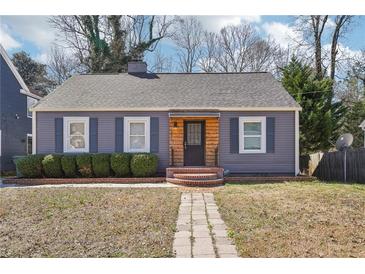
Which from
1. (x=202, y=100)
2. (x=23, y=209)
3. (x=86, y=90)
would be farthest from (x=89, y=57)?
(x=23, y=209)

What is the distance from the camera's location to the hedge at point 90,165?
39.6 ft

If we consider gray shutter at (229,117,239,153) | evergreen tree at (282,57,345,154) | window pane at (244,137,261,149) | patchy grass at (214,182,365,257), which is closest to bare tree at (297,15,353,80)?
evergreen tree at (282,57,345,154)

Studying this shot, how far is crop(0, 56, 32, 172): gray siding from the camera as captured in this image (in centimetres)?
1672

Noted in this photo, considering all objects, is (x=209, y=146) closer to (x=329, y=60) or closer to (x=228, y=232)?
(x=228, y=232)

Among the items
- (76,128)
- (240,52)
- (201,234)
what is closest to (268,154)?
(76,128)

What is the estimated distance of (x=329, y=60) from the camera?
23156 mm

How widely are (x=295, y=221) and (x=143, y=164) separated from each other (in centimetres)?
717

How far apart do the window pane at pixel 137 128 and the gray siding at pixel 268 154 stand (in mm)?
3250

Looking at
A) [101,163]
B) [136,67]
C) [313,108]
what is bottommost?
[101,163]

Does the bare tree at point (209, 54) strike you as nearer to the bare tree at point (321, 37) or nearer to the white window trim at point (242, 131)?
the bare tree at point (321, 37)

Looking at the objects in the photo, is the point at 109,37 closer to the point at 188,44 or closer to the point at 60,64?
the point at 188,44

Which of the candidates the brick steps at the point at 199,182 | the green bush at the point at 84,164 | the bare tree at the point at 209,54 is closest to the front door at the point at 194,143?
the brick steps at the point at 199,182

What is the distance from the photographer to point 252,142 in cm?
1270

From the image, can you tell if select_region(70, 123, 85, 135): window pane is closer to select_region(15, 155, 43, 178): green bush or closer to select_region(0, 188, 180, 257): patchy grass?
select_region(15, 155, 43, 178): green bush
